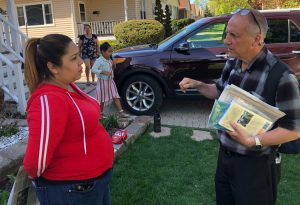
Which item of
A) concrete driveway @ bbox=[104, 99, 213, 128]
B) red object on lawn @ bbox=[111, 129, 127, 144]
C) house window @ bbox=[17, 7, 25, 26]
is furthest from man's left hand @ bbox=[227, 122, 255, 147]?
house window @ bbox=[17, 7, 25, 26]

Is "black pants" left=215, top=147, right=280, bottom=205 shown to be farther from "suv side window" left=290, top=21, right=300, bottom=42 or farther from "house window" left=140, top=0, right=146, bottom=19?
"house window" left=140, top=0, right=146, bottom=19

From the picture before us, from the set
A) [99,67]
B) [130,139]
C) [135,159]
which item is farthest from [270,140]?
[99,67]

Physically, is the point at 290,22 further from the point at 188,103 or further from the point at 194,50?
the point at 188,103

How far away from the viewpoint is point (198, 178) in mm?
4129

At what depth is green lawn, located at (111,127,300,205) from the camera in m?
3.69

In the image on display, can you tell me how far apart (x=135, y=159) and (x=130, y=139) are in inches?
19.9

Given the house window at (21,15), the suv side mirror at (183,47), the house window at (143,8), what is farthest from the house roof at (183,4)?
the suv side mirror at (183,47)

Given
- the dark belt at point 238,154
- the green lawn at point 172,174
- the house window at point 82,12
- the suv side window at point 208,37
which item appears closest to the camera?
the dark belt at point 238,154

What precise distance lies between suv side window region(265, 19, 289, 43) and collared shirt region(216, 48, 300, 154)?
4544 millimetres

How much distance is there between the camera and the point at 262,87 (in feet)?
6.55

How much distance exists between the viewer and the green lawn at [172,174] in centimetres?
369

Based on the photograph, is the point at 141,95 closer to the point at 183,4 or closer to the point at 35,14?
the point at 35,14

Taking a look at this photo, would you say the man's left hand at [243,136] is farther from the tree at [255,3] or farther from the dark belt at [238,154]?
the tree at [255,3]

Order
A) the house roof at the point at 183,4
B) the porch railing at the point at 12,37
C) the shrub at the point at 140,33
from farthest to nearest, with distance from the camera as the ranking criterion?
the house roof at the point at 183,4, the shrub at the point at 140,33, the porch railing at the point at 12,37
